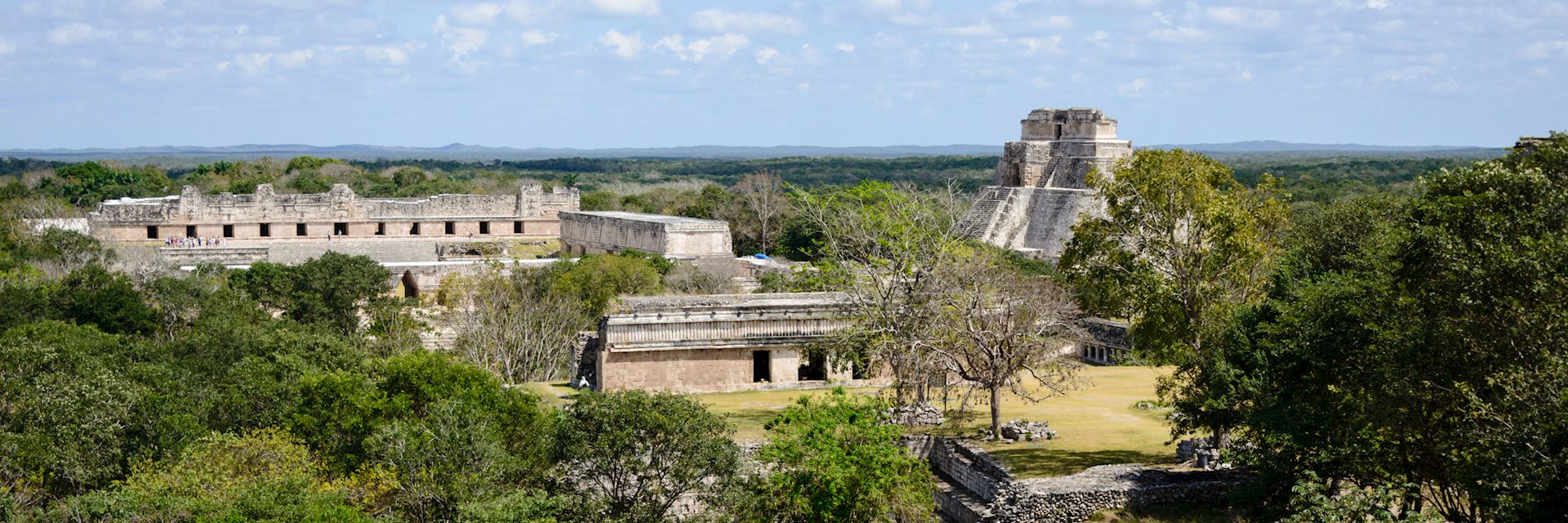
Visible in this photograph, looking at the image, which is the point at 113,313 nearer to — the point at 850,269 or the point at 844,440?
the point at 850,269

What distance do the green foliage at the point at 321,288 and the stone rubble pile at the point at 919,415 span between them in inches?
488

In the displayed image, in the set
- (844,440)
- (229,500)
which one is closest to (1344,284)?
(844,440)

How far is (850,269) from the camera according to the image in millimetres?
16062

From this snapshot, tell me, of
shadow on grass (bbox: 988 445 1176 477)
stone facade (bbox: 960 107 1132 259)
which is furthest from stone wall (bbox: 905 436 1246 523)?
stone facade (bbox: 960 107 1132 259)

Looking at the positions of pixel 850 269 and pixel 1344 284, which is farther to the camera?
pixel 850 269

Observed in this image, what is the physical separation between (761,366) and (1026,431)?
385cm

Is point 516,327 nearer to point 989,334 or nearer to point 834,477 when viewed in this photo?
point 989,334

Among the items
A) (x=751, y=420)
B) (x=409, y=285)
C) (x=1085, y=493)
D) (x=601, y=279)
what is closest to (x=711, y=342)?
(x=751, y=420)

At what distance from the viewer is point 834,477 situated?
11.1 m

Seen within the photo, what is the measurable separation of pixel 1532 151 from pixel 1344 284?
168 centimetres

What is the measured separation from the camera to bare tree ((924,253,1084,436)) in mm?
14000

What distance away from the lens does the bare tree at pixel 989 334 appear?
14.0 metres

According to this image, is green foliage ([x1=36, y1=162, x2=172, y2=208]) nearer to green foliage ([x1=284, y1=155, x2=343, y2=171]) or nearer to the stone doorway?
green foliage ([x1=284, y1=155, x2=343, y2=171])

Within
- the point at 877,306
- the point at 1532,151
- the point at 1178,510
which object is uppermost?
the point at 1532,151
